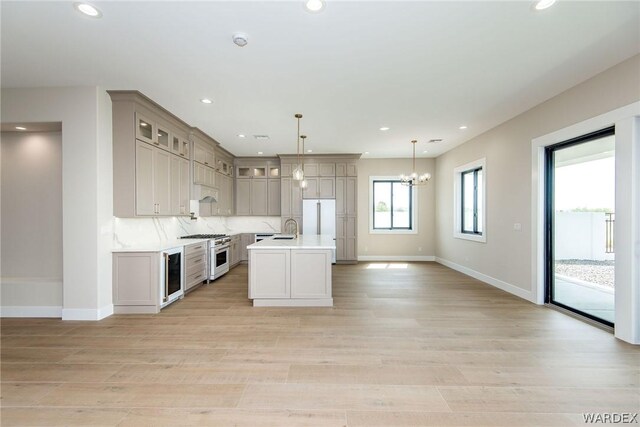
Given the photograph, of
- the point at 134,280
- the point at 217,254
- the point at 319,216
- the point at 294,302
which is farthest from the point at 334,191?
the point at 134,280

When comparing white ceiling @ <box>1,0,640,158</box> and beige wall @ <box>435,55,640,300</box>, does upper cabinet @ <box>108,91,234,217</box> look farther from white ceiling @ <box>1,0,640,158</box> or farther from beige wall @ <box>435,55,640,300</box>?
beige wall @ <box>435,55,640,300</box>

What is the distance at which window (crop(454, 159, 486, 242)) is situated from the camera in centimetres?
593

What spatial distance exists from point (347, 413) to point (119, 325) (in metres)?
2.97

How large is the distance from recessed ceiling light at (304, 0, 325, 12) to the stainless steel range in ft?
14.6

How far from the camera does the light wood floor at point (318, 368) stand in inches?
77.5

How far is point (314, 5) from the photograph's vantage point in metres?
2.18

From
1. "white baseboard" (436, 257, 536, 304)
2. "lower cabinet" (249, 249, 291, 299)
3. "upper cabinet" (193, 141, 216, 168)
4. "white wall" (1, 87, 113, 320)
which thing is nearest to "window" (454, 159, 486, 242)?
"white baseboard" (436, 257, 536, 304)

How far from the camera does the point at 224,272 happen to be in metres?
6.27

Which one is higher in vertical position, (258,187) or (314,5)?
(314,5)

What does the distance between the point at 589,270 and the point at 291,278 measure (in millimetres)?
3865

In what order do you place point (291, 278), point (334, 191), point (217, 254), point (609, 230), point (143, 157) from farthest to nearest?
point (334, 191), point (217, 254), point (291, 278), point (143, 157), point (609, 230)

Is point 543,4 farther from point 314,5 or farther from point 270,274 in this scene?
point 270,274

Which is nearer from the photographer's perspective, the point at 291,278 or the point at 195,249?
the point at 291,278

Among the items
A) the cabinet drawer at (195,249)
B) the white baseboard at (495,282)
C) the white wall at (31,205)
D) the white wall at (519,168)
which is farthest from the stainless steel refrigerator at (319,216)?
the white wall at (31,205)
